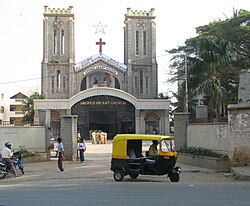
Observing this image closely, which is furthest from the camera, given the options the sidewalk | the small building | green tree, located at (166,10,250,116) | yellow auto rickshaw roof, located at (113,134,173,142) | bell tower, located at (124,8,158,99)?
the small building

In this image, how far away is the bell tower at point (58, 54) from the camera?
5569 cm

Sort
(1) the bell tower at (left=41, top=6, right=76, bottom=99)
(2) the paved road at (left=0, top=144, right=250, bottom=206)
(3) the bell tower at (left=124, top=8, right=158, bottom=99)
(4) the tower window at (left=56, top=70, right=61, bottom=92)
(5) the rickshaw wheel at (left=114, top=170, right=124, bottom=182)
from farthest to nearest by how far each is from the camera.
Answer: (3) the bell tower at (left=124, top=8, right=158, bottom=99), (4) the tower window at (left=56, top=70, right=61, bottom=92), (1) the bell tower at (left=41, top=6, right=76, bottom=99), (5) the rickshaw wheel at (left=114, top=170, right=124, bottom=182), (2) the paved road at (left=0, top=144, right=250, bottom=206)

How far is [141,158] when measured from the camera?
13250mm

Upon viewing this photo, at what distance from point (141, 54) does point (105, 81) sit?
23.9 ft

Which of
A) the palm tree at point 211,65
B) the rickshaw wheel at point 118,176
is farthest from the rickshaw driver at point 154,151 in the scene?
the palm tree at point 211,65

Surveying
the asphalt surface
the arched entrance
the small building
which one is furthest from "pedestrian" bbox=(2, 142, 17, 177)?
the small building

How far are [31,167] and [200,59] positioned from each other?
12636 mm

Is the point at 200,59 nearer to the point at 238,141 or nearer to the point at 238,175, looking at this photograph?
the point at 238,141

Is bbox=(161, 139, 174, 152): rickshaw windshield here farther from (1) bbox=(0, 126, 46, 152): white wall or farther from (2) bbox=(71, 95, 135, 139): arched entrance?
(2) bbox=(71, 95, 135, 139): arched entrance

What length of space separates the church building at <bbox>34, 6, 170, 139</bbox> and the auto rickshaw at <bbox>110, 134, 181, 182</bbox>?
36.9m

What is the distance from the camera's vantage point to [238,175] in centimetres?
1375

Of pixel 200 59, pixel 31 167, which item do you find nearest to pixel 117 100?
pixel 200 59

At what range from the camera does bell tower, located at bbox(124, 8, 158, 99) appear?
56969 mm

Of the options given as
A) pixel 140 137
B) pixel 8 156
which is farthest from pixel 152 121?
pixel 140 137
